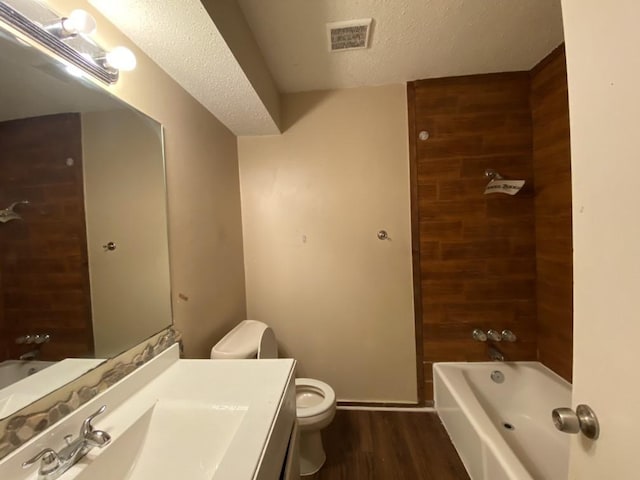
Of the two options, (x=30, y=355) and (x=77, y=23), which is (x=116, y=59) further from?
(x=30, y=355)

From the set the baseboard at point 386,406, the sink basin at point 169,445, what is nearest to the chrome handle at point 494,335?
the baseboard at point 386,406

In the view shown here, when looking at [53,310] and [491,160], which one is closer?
[53,310]

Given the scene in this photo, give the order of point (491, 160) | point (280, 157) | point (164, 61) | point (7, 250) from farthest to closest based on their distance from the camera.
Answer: point (280, 157), point (491, 160), point (164, 61), point (7, 250)

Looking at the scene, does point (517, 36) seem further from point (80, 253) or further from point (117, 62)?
point (80, 253)

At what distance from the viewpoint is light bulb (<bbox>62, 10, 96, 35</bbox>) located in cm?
71

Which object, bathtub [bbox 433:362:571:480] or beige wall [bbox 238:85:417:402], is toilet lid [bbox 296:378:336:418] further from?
bathtub [bbox 433:362:571:480]

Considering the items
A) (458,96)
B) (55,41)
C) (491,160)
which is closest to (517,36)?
(458,96)

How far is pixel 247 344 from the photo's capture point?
1.50m

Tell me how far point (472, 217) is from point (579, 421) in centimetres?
160

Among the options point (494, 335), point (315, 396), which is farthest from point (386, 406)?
point (494, 335)

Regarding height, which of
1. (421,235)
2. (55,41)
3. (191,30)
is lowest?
(421,235)

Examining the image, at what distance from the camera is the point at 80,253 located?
881 millimetres

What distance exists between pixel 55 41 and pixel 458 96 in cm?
215

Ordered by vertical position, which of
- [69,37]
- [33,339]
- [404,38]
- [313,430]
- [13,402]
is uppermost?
[404,38]
